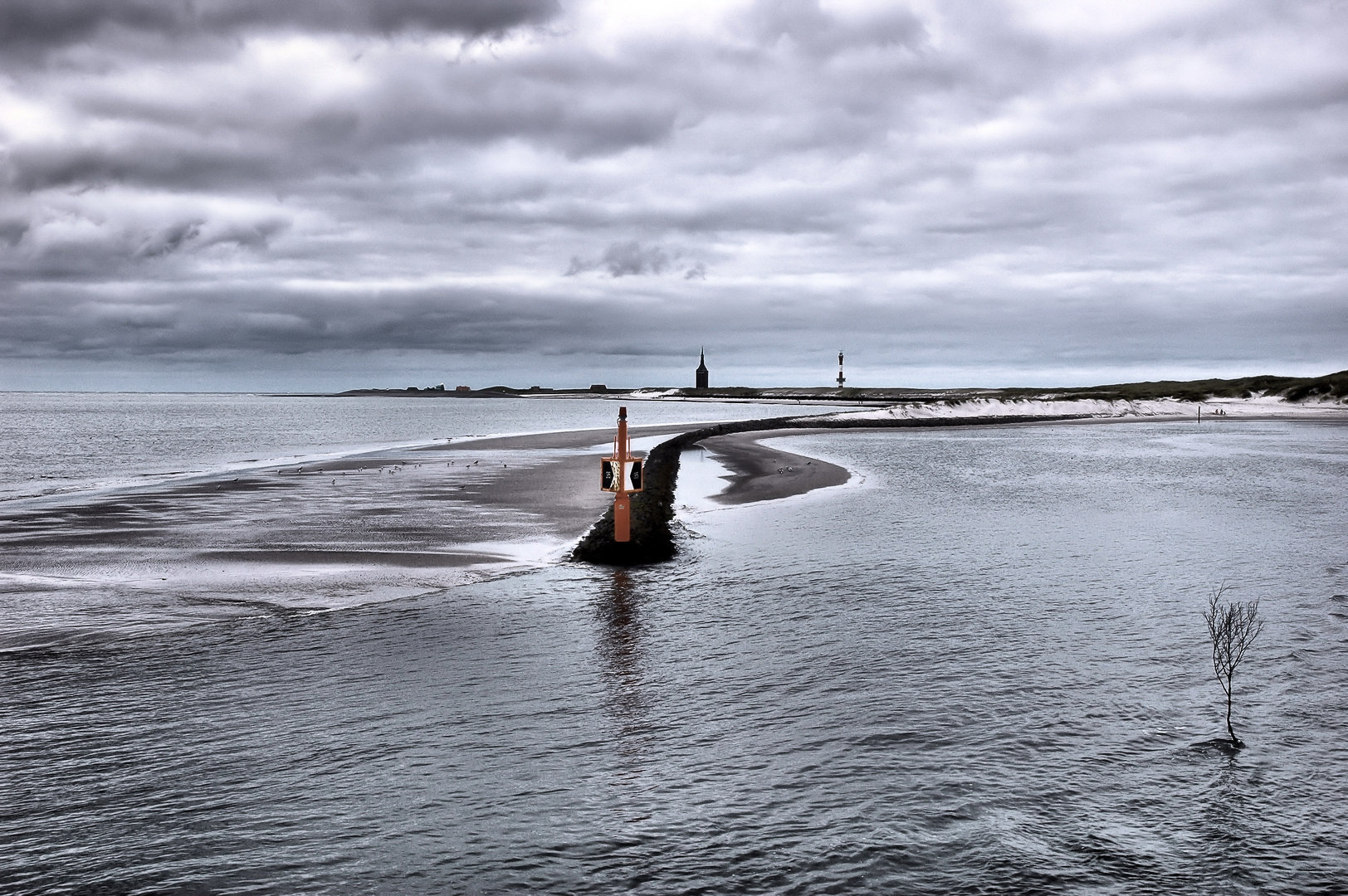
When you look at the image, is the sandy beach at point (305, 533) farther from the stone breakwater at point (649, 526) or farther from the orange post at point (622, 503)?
the orange post at point (622, 503)

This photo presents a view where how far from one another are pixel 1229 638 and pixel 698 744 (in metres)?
5.51

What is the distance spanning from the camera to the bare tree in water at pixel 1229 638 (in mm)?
9352

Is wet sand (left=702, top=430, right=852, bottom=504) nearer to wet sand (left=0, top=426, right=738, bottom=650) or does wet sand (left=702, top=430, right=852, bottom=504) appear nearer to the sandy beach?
the sandy beach

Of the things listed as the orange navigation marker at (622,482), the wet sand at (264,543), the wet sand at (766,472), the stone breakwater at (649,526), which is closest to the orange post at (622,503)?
the orange navigation marker at (622,482)

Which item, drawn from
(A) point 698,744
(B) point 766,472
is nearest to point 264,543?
(A) point 698,744

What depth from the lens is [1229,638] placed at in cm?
932

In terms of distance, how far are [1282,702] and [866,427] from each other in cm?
7800

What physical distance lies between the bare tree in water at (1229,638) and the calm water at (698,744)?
0.20 m

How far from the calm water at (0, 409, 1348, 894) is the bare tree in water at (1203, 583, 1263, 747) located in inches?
7.8

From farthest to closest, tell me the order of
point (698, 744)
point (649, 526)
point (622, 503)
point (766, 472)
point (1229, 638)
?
1. point (766, 472)
2. point (649, 526)
3. point (622, 503)
4. point (1229, 638)
5. point (698, 744)

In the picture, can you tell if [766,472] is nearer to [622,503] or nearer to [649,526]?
[649,526]

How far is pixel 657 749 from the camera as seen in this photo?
7973mm

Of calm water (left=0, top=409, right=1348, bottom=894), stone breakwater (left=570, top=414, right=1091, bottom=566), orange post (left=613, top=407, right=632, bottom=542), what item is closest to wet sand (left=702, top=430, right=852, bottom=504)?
stone breakwater (left=570, top=414, right=1091, bottom=566)

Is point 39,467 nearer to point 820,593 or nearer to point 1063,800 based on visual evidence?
point 820,593
